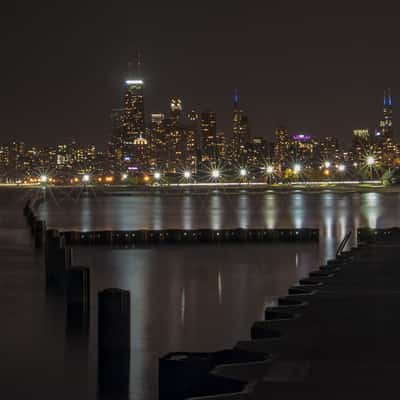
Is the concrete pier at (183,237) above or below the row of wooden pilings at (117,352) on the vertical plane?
above

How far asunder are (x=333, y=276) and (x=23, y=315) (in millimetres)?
6354

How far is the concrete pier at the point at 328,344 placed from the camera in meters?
7.50

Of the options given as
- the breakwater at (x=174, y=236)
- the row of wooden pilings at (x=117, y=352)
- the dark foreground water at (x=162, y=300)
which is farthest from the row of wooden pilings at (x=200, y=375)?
the breakwater at (x=174, y=236)

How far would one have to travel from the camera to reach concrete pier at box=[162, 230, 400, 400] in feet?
24.6

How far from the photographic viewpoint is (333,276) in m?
16.0

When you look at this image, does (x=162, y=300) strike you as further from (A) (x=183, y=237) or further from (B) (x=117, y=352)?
(A) (x=183, y=237)

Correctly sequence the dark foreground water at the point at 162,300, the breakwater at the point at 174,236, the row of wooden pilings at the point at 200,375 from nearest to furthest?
the row of wooden pilings at the point at 200,375
the dark foreground water at the point at 162,300
the breakwater at the point at 174,236

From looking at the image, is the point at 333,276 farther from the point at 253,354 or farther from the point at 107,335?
the point at 253,354

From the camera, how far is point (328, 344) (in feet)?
31.1

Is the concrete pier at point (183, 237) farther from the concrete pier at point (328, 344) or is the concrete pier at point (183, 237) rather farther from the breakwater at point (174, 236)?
the concrete pier at point (328, 344)

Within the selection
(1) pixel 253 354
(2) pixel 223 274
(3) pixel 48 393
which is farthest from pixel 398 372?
(2) pixel 223 274

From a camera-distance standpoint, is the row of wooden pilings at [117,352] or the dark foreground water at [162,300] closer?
the row of wooden pilings at [117,352]

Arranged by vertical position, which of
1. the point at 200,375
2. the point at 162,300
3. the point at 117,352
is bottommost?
the point at 117,352

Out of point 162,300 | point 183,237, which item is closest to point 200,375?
point 162,300
